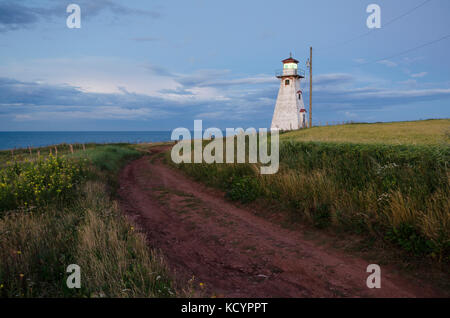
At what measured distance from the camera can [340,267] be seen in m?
5.22

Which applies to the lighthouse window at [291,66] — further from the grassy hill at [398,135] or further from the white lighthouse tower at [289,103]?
the grassy hill at [398,135]

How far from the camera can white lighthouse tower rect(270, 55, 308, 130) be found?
152 feet

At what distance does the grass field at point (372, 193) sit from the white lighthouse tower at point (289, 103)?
118 ft

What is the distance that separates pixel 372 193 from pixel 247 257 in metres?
3.36

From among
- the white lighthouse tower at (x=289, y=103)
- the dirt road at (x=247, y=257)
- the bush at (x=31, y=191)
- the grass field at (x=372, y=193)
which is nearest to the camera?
the dirt road at (x=247, y=257)

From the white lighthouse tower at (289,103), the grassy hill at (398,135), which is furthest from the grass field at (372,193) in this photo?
the white lighthouse tower at (289,103)

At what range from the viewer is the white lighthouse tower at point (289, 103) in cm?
4647

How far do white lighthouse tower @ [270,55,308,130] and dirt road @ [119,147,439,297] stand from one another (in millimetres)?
38243

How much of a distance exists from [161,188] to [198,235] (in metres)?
7.00

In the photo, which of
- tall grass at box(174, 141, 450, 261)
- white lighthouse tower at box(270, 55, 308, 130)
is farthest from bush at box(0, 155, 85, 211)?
white lighthouse tower at box(270, 55, 308, 130)

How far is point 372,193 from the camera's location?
6715 millimetres

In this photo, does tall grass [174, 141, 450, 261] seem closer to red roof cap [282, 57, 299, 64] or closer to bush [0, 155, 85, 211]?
bush [0, 155, 85, 211]

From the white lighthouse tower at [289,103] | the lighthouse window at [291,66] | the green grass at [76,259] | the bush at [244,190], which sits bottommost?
the green grass at [76,259]
